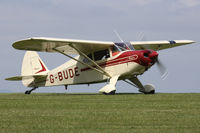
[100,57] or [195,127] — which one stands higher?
[100,57]

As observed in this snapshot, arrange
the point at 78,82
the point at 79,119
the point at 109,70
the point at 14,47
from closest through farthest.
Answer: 1. the point at 79,119
2. the point at 14,47
3. the point at 109,70
4. the point at 78,82

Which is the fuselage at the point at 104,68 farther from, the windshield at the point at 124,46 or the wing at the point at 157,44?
the wing at the point at 157,44

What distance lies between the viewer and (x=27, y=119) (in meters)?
7.48

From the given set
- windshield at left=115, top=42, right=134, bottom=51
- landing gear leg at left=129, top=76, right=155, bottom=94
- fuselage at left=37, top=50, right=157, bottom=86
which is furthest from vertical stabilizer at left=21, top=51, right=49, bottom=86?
windshield at left=115, top=42, right=134, bottom=51

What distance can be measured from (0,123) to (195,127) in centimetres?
338

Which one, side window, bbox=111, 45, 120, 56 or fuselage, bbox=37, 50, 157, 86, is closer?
fuselage, bbox=37, 50, 157, 86

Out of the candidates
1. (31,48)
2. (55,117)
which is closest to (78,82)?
(31,48)

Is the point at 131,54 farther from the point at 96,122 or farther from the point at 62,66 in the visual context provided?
the point at 96,122

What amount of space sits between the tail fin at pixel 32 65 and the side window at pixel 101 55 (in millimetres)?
5103

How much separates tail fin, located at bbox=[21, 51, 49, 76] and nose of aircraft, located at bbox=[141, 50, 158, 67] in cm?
866

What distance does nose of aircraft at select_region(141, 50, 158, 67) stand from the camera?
18156 millimetres

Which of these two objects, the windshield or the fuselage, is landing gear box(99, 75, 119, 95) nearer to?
the fuselage

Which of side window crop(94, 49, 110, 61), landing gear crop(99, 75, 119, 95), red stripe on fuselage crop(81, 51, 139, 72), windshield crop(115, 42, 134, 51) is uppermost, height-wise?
windshield crop(115, 42, 134, 51)

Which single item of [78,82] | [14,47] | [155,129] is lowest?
[155,129]
